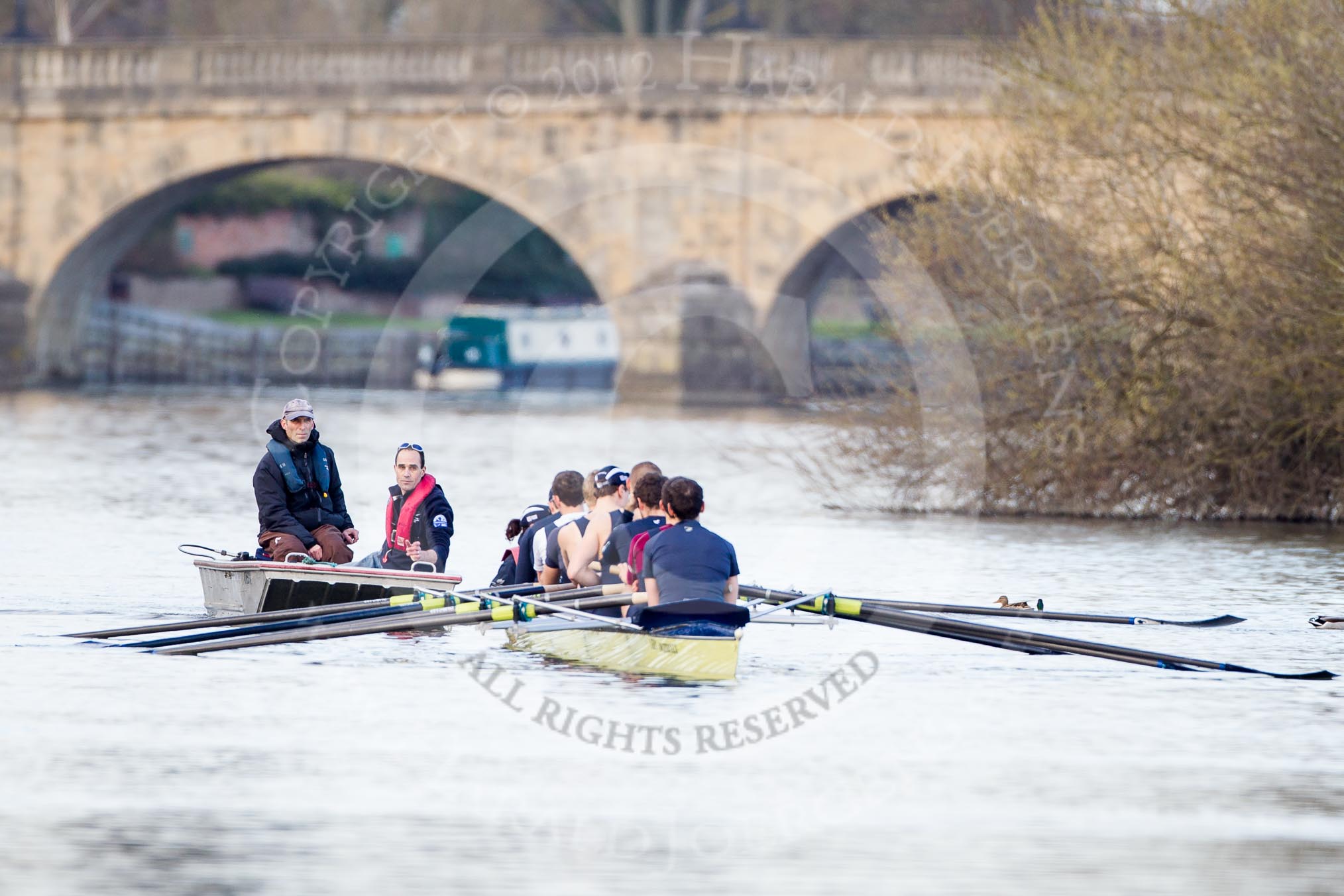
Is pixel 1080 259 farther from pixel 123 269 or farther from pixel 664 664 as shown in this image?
pixel 123 269

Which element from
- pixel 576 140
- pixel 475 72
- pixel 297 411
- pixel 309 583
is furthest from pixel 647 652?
pixel 576 140

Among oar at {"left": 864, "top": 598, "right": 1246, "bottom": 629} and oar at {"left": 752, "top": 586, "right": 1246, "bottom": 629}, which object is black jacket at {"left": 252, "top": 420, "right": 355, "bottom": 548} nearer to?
oar at {"left": 752, "top": 586, "right": 1246, "bottom": 629}

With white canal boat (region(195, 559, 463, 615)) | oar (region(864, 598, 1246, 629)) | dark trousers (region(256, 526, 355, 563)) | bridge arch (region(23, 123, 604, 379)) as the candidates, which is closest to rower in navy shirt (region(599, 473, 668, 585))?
white canal boat (region(195, 559, 463, 615))

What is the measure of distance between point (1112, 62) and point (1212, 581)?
6.02 m

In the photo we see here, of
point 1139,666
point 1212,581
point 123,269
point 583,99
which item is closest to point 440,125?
point 583,99

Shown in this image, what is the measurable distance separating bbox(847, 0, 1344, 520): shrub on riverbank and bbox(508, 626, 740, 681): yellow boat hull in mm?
9357

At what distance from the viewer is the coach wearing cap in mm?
13734

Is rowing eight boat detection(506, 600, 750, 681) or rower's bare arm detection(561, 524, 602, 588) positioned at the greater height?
rower's bare arm detection(561, 524, 602, 588)

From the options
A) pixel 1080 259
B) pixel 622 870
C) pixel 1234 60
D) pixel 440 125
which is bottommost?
pixel 622 870

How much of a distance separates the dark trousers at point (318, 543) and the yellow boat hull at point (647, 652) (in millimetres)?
1669

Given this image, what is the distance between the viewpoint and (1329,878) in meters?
7.93

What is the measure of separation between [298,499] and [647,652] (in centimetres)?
318

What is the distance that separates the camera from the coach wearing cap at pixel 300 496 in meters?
13.7

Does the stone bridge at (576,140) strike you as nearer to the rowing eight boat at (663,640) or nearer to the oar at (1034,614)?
the oar at (1034,614)
